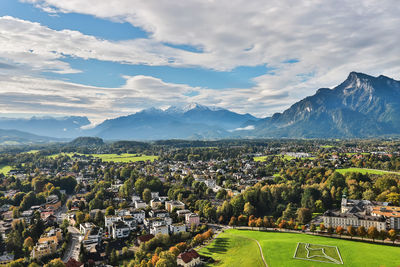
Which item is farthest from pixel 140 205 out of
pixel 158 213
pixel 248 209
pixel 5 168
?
pixel 5 168

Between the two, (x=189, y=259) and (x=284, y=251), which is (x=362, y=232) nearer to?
(x=284, y=251)

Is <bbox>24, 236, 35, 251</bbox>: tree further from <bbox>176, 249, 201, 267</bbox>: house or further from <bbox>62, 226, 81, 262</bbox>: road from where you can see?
<bbox>176, 249, 201, 267</bbox>: house

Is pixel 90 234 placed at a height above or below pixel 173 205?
below

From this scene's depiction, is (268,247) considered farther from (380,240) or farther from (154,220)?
(154,220)

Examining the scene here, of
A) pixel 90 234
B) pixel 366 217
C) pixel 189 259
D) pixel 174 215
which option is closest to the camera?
pixel 189 259

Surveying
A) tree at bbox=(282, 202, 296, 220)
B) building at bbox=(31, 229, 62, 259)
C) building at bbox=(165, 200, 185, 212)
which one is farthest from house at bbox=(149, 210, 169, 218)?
tree at bbox=(282, 202, 296, 220)

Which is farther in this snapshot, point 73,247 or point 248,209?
point 248,209
